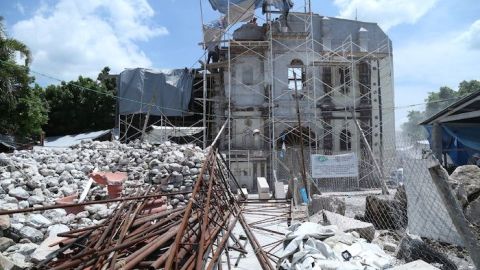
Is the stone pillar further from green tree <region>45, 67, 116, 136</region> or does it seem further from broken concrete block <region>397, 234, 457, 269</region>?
green tree <region>45, 67, 116, 136</region>

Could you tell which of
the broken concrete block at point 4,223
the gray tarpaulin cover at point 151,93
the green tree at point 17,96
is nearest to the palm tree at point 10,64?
the green tree at point 17,96

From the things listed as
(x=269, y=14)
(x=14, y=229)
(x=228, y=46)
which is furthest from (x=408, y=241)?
(x=269, y=14)

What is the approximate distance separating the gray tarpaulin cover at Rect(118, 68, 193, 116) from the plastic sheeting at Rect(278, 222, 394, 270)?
1785cm

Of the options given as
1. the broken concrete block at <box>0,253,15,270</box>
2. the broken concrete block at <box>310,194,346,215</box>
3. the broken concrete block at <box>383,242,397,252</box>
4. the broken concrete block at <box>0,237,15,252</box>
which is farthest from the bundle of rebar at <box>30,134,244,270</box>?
the broken concrete block at <box>310,194,346,215</box>

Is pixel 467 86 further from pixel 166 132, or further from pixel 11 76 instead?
pixel 11 76

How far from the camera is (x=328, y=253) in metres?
4.64

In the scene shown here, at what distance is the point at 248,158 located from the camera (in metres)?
20.7

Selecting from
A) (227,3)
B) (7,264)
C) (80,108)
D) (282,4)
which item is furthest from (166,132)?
(7,264)

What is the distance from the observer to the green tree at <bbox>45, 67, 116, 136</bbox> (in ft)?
87.5

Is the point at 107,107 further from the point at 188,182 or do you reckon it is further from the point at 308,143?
the point at 188,182

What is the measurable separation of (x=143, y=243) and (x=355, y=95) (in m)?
20.3

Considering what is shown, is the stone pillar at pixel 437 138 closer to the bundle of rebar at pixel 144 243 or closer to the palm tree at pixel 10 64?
the bundle of rebar at pixel 144 243

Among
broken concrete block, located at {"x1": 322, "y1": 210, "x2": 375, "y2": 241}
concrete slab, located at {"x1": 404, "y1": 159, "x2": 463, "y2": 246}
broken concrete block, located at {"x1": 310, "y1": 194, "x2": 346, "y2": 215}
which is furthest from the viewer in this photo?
broken concrete block, located at {"x1": 310, "y1": 194, "x2": 346, "y2": 215}

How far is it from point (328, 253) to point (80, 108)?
84.1ft
